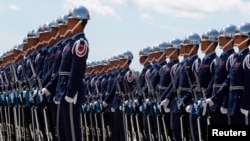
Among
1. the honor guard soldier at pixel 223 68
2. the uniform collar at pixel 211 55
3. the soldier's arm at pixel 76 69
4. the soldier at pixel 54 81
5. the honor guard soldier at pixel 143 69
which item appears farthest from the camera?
the honor guard soldier at pixel 143 69

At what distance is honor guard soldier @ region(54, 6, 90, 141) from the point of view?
12969 mm

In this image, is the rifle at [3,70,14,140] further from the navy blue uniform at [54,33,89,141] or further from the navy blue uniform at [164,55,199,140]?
the navy blue uniform at [54,33,89,141]

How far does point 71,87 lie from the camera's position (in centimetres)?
1292

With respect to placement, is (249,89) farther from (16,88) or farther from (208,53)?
(16,88)

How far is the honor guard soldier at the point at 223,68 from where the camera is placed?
14023 mm

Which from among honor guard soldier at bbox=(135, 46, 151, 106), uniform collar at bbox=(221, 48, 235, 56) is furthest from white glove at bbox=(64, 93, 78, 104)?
honor guard soldier at bbox=(135, 46, 151, 106)

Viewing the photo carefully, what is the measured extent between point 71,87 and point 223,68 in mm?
2903

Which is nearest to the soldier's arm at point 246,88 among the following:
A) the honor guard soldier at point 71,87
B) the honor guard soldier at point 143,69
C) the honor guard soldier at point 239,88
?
the honor guard soldier at point 239,88

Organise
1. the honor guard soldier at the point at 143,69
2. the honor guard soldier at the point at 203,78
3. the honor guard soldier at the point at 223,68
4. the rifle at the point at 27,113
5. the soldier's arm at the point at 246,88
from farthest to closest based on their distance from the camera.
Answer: the honor guard soldier at the point at 143,69 < the rifle at the point at 27,113 < the honor guard soldier at the point at 203,78 < the honor guard soldier at the point at 223,68 < the soldier's arm at the point at 246,88

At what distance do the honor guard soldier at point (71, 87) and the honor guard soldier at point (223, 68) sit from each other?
2.53 m

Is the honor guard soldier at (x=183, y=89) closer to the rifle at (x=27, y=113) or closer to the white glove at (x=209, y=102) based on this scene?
the white glove at (x=209, y=102)

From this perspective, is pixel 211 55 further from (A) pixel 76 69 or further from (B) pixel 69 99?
(B) pixel 69 99

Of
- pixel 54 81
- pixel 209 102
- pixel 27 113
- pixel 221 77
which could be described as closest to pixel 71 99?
pixel 54 81

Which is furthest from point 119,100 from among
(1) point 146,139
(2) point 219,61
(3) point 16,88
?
(2) point 219,61
